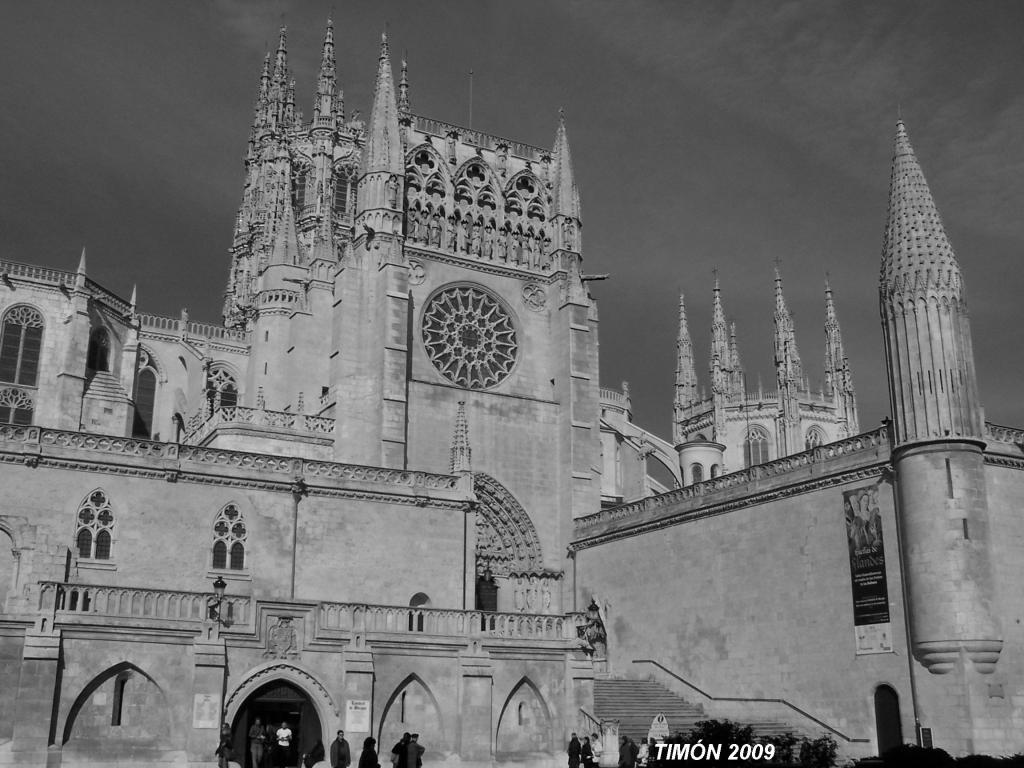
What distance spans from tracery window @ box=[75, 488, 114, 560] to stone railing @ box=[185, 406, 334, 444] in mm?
7656

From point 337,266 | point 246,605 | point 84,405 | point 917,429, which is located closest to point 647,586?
point 917,429

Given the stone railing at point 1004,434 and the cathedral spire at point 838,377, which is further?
the cathedral spire at point 838,377

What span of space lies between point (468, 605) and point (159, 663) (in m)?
11.5

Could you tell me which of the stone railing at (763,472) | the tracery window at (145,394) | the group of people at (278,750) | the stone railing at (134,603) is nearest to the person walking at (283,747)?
the group of people at (278,750)

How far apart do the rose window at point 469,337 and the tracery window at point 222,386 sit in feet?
53.0

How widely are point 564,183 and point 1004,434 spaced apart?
2264cm

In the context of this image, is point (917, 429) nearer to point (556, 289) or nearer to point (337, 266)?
point (556, 289)

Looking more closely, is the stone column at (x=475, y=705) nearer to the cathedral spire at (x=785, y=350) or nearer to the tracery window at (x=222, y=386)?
the tracery window at (x=222, y=386)

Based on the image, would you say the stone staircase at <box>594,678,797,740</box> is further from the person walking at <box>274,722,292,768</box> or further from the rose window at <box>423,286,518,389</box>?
the rose window at <box>423,286,518,389</box>

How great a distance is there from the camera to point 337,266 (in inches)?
1678

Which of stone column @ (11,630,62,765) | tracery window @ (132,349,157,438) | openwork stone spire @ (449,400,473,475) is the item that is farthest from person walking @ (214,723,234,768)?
tracery window @ (132,349,157,438)

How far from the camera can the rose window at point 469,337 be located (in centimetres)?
4141

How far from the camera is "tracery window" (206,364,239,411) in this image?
53562 millimetres

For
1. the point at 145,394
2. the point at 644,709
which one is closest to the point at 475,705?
the point at 644,709
